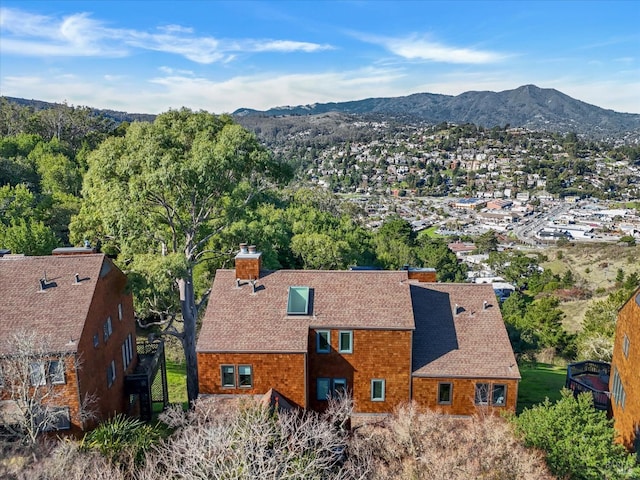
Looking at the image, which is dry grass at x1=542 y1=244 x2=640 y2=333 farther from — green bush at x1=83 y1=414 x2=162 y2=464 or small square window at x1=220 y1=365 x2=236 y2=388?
green bush at x1=83 y1=414 x2=162 y2=464

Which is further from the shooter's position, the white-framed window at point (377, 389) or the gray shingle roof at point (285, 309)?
the white-framed window at point (377, 389)

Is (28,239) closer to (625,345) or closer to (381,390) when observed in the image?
(381,390)

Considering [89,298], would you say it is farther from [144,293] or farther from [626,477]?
[626,477]

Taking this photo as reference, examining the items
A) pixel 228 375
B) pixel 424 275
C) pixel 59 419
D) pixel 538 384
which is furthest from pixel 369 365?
pixel 538 384

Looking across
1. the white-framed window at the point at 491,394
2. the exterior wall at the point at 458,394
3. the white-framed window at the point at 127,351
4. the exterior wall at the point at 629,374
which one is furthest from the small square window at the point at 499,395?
the white-framed window at the point at 127,351

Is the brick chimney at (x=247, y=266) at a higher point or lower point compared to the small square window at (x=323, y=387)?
higher

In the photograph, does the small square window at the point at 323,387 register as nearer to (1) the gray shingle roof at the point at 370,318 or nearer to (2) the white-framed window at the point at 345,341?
(2) the white-framed window at the point at 345,341

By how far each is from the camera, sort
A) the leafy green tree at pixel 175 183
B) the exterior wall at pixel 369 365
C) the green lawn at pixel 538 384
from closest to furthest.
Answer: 1. the exterior wall at pixel 369 365
2. the leafy green tree at pixel 175 183
3. the green lawn at pixel 538 384

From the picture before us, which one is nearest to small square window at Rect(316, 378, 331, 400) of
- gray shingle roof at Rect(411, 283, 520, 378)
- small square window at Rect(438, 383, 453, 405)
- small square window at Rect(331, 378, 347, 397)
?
small square window at Rect(331, 378, 347, 397)
